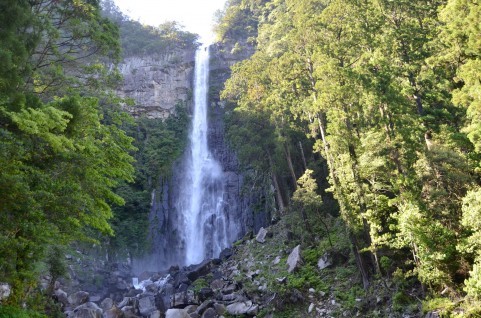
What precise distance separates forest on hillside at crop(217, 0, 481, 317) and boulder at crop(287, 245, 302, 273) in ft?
4.71

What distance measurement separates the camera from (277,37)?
91.1 feet

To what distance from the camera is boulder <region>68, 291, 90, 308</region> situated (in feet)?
56.9

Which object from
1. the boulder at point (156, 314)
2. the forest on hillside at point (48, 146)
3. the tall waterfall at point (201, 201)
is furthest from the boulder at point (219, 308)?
the tall waterfall at point (201, 201)

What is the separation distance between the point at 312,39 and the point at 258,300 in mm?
10907

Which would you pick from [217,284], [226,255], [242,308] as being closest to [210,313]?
[242,308]

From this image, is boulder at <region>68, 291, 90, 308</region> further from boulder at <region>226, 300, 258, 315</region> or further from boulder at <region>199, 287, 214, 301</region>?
boulder at <region>226, 300, 258, 315</region>

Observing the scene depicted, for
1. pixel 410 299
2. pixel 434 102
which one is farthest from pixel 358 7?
pixel 410 299

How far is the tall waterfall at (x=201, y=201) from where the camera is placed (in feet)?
93.4

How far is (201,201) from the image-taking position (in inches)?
1232

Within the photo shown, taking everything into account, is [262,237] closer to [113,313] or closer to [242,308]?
[242,308]

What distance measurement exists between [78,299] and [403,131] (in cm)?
1591

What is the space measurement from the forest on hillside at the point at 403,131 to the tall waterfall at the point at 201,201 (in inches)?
482

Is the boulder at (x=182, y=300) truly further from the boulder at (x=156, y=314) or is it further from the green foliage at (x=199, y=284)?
the green foliage at (x=199, y=284)

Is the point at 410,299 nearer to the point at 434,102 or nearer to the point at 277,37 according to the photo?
the point at 434,102
